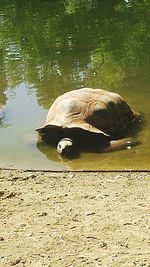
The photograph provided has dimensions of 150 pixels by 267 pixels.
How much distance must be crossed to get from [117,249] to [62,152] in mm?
3277

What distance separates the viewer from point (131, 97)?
955cm

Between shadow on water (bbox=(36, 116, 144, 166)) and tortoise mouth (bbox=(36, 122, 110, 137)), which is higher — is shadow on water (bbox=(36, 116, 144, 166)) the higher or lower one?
the lower one

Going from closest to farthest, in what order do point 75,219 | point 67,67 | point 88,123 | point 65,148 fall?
point 75,219
point 65,148
point 88,123
point 67,67

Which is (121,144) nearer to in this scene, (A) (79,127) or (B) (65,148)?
(A) (79,127)

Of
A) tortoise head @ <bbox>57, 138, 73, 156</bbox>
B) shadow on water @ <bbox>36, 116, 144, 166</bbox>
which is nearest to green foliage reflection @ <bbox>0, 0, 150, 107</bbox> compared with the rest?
shadow on water @ <bbox>36, 116, 144, 166</bbox>

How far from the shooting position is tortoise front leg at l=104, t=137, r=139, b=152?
25.1 ft

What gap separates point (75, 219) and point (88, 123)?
2951 millimetres

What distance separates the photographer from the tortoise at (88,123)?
308 inches

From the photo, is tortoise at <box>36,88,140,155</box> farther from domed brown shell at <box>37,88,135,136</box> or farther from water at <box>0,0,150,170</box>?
water at <box>0,0,150,170</box>

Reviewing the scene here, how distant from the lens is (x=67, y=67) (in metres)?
12.1

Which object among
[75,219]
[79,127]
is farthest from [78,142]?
[75,219]

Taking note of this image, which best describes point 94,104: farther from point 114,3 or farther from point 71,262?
point 114,3

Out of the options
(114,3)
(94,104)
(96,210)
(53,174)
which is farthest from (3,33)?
(96,210)

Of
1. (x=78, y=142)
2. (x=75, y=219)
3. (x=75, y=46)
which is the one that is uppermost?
(x=75, y=46)
